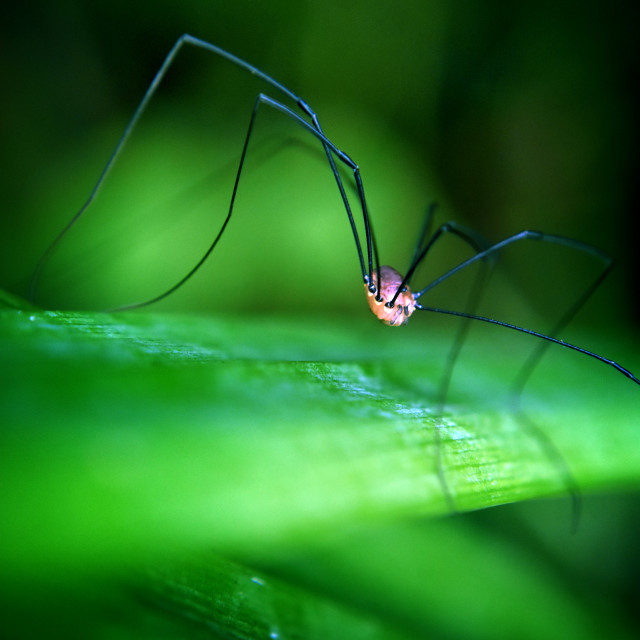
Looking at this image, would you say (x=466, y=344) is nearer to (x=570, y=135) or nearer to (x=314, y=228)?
(x=314, y=228)

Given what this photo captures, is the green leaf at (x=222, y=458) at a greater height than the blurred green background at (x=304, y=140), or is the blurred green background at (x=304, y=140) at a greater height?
the blurred green background at (x=304, y=140)

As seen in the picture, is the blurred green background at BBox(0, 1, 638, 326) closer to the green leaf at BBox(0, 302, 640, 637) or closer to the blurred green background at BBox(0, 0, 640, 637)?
the blurred green background at BBox(0, 0, 640, 637)

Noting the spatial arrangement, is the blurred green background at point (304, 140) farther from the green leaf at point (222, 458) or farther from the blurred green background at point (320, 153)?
the green leaf at point (222, 458)

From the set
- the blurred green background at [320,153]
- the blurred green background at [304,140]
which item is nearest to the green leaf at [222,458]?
the blurred green background at [320,153]

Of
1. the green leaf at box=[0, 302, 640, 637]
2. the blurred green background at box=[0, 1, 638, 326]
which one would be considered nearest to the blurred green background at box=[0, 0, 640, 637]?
the blurred green background at box=[0, 1, 638, 326]

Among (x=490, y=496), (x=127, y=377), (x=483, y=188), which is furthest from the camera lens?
(x=483, y=188)

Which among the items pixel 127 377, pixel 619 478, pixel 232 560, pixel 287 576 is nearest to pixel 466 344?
pixel 619 478

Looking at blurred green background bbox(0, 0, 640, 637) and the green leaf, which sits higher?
blurred green background bbox(0, 0, 640, 637)
